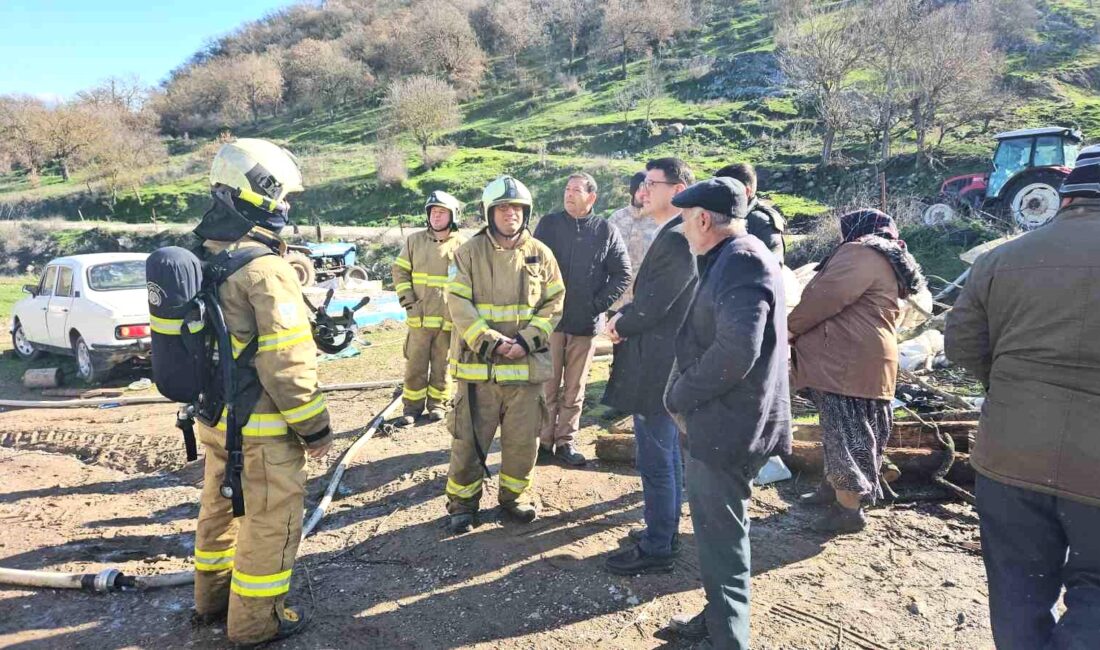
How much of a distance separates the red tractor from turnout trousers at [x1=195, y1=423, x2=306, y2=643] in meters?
13.3

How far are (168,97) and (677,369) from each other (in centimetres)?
6269

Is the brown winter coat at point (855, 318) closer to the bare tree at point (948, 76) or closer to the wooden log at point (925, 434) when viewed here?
the wooden log at point (925, 434)

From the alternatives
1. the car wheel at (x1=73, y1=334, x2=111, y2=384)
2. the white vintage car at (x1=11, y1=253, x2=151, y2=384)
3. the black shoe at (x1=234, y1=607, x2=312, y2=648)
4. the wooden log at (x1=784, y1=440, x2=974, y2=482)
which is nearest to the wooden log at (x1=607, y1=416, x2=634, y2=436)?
the wooden log at (x1=784, y1=440, x2=974, y2=482)

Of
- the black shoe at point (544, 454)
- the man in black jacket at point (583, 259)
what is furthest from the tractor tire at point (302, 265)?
the black shoe at point (544, 454)

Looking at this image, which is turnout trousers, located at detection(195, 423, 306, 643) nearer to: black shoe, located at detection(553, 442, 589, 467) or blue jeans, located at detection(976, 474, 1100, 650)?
black shoe, located at detection(553, 442, 589, 467)

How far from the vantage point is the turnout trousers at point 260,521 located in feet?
8.55

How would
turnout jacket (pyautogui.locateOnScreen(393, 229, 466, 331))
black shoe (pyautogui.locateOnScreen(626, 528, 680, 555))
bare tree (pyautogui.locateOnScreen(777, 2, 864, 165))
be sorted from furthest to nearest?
bare tree (pyautogui.locateOnScreen(777, 2, 864, 165)) < turnout jacket (pyautogui.locateOnScreen(393, 229, 466, 331)) < black shoe (pyautogui.locateOnScreen(626, 528, 680, 555))

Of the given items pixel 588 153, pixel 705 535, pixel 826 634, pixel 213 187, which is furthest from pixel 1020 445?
pixel 588 153

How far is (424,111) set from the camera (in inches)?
1187

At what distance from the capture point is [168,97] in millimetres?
52188

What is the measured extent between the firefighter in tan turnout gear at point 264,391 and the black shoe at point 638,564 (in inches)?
61.4

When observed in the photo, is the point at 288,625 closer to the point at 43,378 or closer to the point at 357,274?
the point at 43,378

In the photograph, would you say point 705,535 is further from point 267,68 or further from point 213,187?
point 267,68

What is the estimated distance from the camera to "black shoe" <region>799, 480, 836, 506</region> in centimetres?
380
